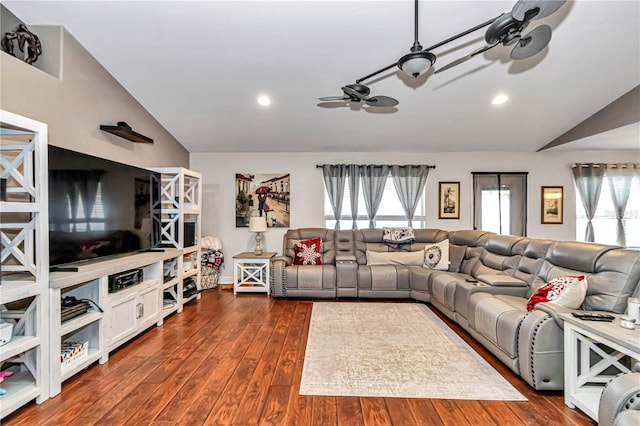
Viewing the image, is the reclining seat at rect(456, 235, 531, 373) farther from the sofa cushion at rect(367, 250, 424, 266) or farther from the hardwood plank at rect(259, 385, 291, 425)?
the hardwood plank at rect(259, 385, 291, 425)

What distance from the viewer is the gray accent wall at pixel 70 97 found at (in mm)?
2604

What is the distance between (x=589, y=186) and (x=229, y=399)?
6.51m

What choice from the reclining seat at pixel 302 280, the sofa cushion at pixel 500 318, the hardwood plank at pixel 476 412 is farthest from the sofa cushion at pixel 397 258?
the hardwood plank at pixel 476 412

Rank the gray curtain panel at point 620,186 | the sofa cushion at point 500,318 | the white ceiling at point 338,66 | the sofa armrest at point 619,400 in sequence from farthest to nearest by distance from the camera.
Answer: the gray curtain panel at point 620,186 < the white ceiling at point 338,66 < the sofa cushion at point 500,318 < the sofa armrest at point 619,400

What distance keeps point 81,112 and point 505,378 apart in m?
4.58

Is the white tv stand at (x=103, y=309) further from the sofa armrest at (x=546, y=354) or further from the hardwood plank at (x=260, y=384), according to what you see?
the sofa armrest at (x=546, y=354)

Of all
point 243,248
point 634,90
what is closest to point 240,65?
point 243,248

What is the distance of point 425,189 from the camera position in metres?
5.72

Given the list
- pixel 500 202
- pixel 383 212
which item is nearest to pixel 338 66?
pixel 383 212

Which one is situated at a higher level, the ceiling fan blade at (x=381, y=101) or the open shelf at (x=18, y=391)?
the ceiling fan blade at (x=381, y=101)

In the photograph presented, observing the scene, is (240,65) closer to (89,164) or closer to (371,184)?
(89,164)

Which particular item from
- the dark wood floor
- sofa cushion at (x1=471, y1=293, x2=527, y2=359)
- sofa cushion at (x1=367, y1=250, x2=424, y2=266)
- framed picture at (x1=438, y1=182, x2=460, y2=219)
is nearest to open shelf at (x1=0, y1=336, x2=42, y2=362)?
the dark wood floor

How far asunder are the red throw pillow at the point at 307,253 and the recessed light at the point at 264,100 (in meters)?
2.17

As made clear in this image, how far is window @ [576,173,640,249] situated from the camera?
5.41 meters
